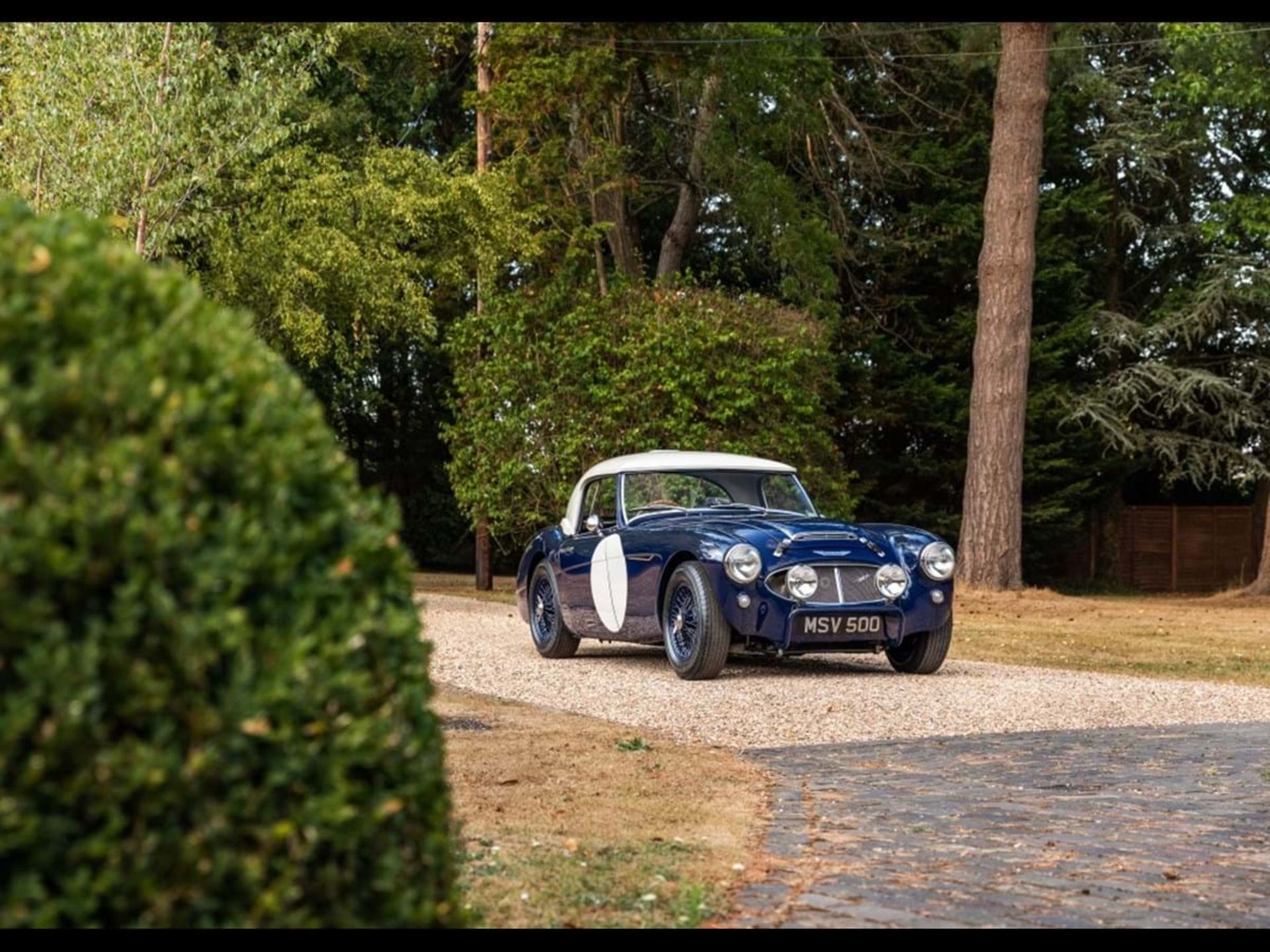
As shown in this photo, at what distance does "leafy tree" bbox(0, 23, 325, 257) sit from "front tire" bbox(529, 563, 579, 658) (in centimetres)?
489

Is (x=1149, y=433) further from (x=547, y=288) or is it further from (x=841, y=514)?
(x=547, y=288)

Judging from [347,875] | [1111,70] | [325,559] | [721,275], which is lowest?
[347,875]

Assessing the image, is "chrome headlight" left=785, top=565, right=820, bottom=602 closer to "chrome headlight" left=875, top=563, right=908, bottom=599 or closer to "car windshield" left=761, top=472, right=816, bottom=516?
"chrome headlight" left=875, top=563, right=908, bottom=599

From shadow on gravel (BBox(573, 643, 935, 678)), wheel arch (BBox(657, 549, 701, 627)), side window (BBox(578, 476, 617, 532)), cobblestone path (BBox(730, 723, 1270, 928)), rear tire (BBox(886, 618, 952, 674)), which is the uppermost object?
side window (BBox(578, 476, 617, 532))

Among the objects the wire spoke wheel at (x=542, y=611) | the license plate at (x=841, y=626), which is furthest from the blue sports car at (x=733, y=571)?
the wire spoke wheel at (x=542, y=611)

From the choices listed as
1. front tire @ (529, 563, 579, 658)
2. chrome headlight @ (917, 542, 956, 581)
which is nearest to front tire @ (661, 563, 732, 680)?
chrome headlight @ (917, 542, 956, 581)

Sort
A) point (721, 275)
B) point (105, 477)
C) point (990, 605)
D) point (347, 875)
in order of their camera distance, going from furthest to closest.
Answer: point (721, 275) < point (990, 605) < point (347, 875) < point (105, 477)

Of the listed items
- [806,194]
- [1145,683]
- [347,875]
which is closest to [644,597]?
[1145,683]

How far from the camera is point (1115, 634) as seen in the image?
18.4 metres

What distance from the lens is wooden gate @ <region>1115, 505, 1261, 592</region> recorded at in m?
35.8

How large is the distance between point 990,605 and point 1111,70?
48.2ft

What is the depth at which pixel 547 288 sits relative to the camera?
23.9 m

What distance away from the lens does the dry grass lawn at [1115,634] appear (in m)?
14.9

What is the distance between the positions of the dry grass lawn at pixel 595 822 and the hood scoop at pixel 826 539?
246cm
